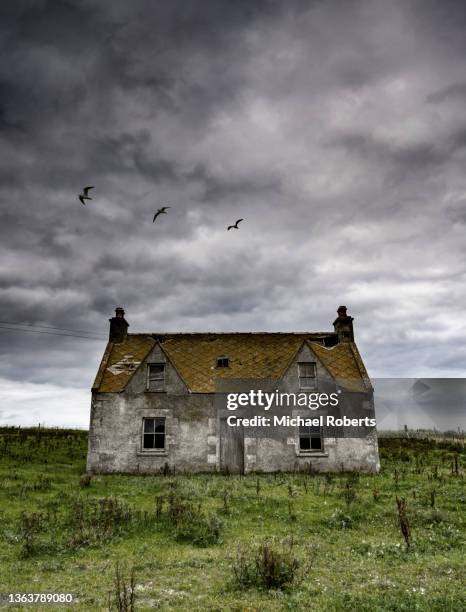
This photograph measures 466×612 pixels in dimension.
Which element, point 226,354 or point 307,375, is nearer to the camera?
point 307,375

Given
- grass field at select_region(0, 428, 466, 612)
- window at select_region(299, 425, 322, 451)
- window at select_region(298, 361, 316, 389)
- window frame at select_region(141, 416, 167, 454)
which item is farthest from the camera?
window at select_region(298, 361, 316, 389)

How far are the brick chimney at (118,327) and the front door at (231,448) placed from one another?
8461 millimetres

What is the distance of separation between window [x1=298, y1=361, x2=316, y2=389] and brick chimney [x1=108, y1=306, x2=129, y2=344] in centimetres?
1081

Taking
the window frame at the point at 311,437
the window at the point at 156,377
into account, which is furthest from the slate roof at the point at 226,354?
the window frame at the point at 311,437

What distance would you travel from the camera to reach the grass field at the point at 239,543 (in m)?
8.62

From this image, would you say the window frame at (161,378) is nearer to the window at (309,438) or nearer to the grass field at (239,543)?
the grass field at (239,543)

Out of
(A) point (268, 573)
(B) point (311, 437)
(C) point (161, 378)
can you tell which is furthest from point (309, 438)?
(A) point (268, 573)

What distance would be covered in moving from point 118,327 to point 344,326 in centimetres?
1345

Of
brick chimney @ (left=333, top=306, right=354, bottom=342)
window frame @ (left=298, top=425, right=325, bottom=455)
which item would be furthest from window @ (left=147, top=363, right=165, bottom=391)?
brick chimney @ (left=333, top=306, right=354, bottom=342)

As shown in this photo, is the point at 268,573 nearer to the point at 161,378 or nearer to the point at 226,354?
the point at 161,378

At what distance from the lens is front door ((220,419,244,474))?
24.8 m

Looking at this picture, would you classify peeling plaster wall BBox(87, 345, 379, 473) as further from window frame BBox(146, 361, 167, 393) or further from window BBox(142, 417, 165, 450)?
window BBox(142, 417, 165, 450)

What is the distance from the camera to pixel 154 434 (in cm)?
2523

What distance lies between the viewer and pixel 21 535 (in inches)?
496
